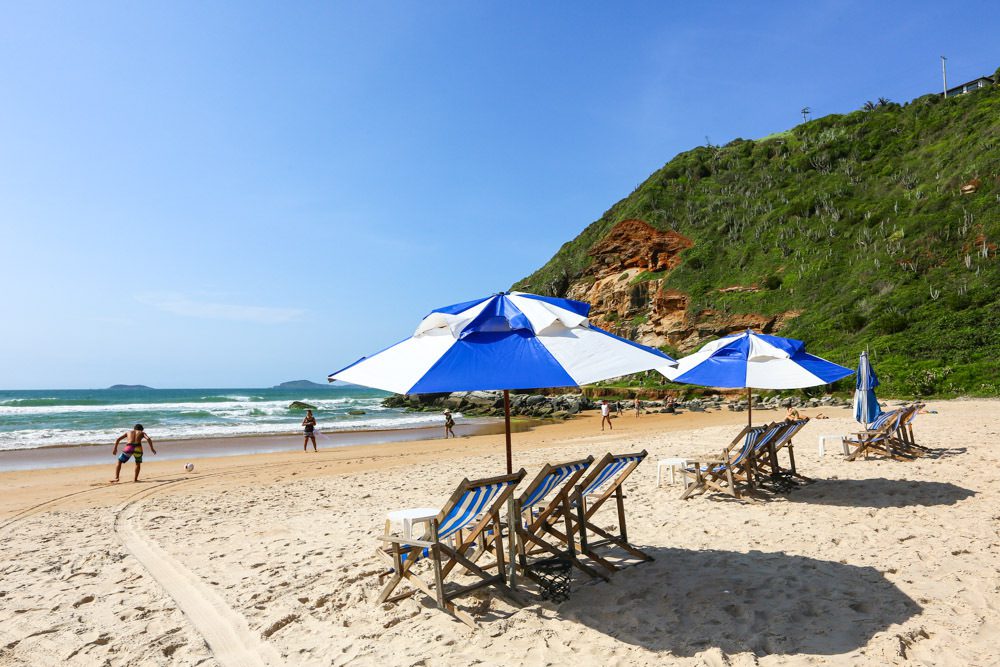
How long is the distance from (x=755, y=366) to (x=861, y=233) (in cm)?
3621

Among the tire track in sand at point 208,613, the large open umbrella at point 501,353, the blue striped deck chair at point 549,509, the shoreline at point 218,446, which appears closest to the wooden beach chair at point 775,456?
the blue striped deck chair at point 549,509

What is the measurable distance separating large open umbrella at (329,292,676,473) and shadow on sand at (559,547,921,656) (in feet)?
5.55

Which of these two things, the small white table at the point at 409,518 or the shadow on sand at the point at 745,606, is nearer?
the shadow on sand at the point at 745,606

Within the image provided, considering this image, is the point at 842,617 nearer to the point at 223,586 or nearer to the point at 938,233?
the point at 223,586

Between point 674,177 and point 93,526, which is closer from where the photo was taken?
point 93,526

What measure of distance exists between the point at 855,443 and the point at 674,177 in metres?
51.8

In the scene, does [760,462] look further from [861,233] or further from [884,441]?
[861,233]

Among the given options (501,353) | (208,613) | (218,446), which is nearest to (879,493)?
(501,353)

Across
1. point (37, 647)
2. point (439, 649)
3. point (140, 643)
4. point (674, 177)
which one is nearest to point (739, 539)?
point (439, 649)

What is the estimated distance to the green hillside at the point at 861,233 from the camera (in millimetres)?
26234

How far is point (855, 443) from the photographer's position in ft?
34.2

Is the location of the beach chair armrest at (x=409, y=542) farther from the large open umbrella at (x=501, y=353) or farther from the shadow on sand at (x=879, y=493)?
the shadow on sand at (x=879, y=493)

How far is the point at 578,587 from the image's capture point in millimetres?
4648

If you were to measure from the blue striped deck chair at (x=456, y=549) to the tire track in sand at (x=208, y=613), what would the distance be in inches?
37.4
